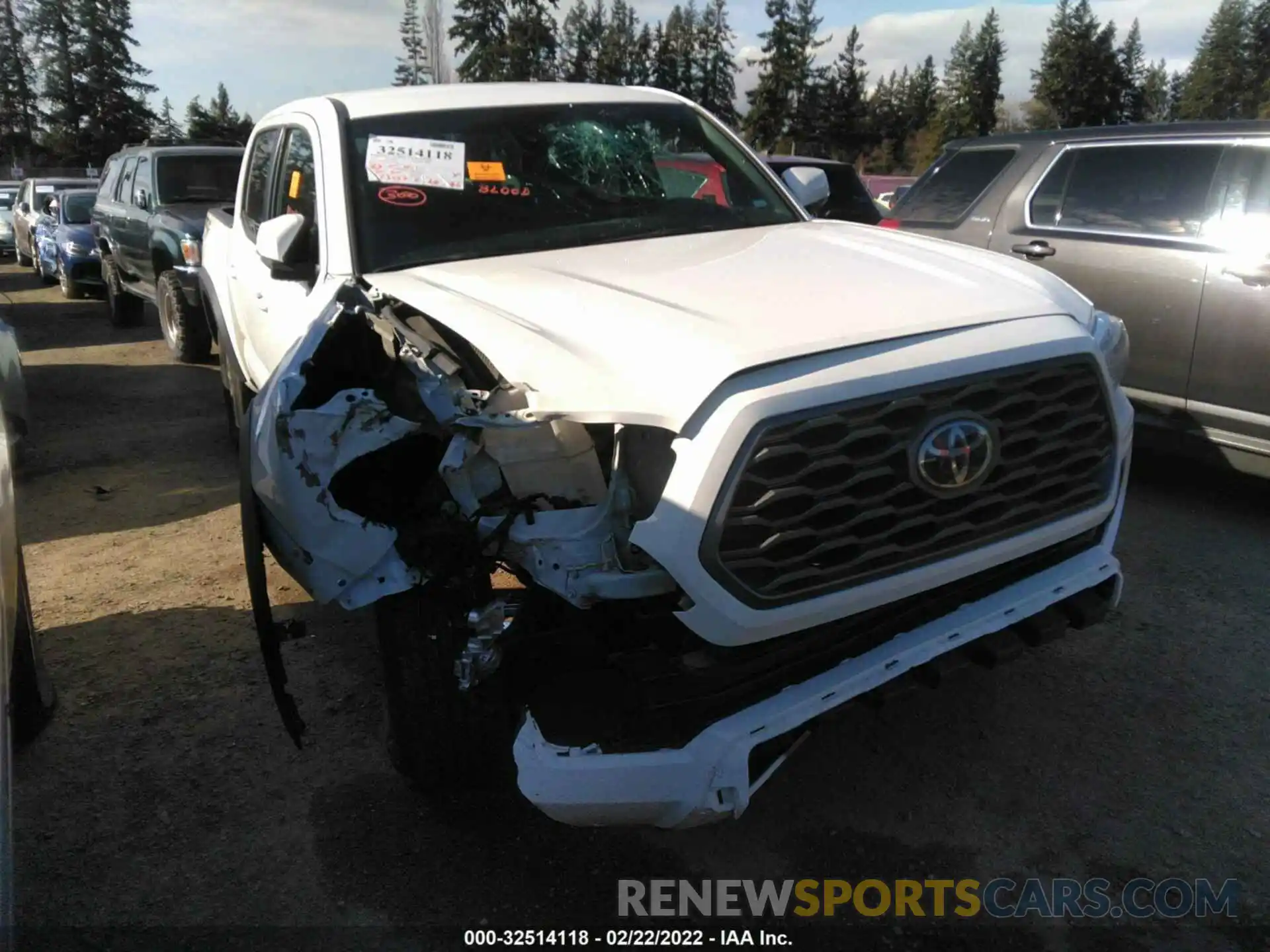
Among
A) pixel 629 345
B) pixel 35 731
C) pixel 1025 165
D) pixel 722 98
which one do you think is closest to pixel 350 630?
pixel 35 731

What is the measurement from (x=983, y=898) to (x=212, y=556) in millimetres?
3653

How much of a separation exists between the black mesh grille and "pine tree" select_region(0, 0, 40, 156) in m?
71.0

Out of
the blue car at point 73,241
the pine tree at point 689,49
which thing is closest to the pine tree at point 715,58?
the pine tree at point 689,49

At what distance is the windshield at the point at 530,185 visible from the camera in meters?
3.51

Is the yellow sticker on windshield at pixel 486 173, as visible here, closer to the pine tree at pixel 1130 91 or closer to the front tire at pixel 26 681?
the front tire at pixel 26 681

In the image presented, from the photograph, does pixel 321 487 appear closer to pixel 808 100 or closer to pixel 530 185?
pixel 530 185

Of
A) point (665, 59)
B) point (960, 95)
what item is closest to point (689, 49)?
point (665, 59)

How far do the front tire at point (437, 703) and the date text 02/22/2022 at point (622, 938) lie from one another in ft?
1.40

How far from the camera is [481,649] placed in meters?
2.36

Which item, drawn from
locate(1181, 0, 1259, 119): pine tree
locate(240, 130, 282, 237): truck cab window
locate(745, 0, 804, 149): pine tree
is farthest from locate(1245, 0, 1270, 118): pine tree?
locate(240, 130, 282, 237): truck cab window

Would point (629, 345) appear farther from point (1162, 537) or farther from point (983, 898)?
point (1162, 537)

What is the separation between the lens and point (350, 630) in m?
4.03

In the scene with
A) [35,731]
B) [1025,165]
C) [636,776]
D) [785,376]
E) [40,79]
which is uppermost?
[40,79]

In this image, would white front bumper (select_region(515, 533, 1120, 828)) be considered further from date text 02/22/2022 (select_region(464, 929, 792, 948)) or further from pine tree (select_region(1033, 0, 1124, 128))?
pine tree (select_region(1033, 0, 1124, 128))
